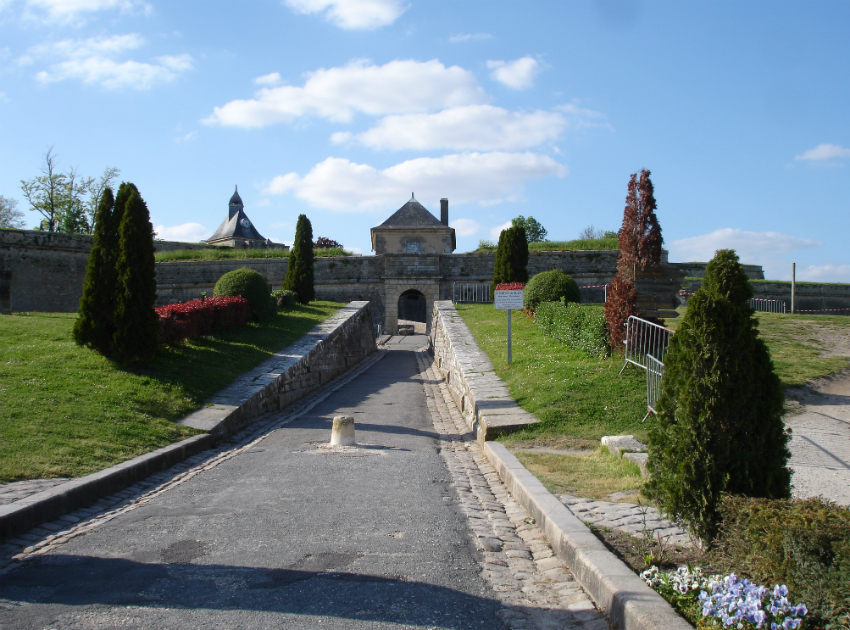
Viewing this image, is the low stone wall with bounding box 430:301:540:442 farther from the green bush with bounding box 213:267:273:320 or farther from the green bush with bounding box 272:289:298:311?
the green bush with bounding box 272:289:298:311

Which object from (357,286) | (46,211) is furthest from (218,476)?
(46,211)

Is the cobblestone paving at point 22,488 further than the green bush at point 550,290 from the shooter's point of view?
No

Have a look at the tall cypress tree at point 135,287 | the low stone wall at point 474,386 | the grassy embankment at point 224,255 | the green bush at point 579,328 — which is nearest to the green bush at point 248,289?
the low stone wall at point 474,386

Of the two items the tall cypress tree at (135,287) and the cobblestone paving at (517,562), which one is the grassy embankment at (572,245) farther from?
the cobblestone paving at (517,562)

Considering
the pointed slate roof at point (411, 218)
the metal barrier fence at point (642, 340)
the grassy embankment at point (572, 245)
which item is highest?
the pointed slate roof at point (411, 218)

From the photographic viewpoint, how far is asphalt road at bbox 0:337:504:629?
3186 mm

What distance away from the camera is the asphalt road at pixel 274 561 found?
10.5 feet

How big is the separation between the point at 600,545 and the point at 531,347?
9.73 meters

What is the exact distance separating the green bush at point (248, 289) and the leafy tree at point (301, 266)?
559 cm

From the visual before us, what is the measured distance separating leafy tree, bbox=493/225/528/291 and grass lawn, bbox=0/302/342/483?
41.3 feet

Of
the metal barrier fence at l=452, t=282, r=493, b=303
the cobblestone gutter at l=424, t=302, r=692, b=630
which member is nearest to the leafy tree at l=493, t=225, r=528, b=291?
the metal barrier fence at l=452, t=282, r=493, b=303

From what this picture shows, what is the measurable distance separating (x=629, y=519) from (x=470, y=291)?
2463cm

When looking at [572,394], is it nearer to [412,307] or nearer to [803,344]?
[803,344]

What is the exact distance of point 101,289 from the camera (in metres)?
10.3
